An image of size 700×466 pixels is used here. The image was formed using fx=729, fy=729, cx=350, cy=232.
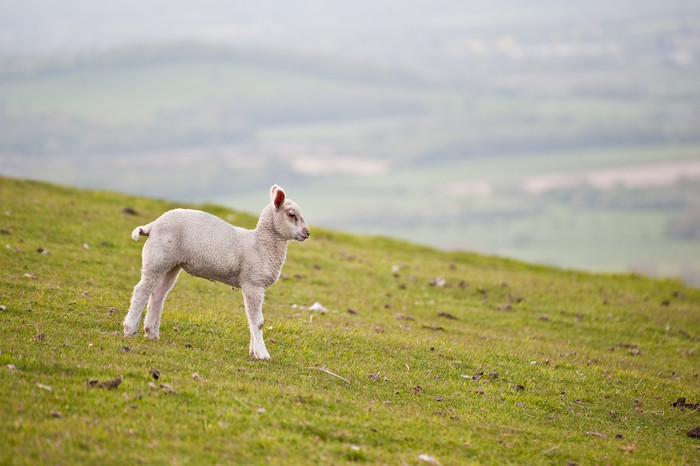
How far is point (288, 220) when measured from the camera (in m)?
13.3

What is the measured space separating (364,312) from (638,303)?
11.0 meters

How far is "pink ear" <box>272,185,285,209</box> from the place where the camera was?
1315cm

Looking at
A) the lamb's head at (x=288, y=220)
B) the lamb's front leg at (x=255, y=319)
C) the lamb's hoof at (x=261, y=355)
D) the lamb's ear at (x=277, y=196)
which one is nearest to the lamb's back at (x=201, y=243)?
the lamb's front leg at (x=255, y=319)

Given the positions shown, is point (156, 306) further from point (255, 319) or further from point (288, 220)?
point (288, 220)

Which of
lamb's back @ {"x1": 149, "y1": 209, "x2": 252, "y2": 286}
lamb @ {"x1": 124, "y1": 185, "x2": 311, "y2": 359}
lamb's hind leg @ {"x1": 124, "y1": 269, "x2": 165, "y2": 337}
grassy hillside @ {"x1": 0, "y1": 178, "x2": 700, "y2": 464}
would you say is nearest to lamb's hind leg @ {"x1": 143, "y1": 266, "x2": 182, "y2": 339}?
lamb @ {"x1": 124, "y1": 185, "x2": 311, "y2": 359}

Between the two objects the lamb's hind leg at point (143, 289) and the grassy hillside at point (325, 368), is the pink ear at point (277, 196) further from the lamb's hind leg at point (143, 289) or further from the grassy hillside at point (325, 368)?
the grassy hillside at point (325, 368)

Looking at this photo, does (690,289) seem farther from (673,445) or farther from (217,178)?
(217,178)

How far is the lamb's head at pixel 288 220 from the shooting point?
523 inches

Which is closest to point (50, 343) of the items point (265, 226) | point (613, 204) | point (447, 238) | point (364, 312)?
point (265, 226)

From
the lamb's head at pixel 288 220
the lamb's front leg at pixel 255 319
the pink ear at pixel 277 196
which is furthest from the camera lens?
the lamb's head at pixel 288 220

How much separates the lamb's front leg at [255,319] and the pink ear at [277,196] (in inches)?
62.4

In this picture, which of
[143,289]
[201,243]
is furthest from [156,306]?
[201,243]

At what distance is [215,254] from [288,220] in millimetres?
1453

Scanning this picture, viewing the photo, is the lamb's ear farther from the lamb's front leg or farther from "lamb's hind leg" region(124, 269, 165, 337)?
"lamb's hind leg" region(124, 269, 165, 337)
